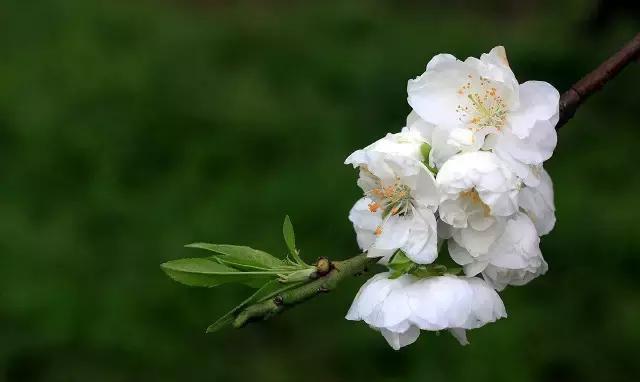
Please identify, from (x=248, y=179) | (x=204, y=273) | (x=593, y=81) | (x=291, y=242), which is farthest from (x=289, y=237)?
(x=248, y=179)

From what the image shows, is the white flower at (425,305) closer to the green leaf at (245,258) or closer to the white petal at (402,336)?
the white petal at (402,336)

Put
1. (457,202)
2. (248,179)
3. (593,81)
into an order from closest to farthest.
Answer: (457,202) → (593,81) → (248,179)

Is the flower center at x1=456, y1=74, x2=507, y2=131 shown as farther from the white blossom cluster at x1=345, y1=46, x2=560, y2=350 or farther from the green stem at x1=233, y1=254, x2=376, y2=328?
the green stem at x1=233, y1=254, x2=376, y2=328

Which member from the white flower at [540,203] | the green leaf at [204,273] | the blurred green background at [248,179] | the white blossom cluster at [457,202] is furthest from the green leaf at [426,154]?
the blurred green background at [248,179]

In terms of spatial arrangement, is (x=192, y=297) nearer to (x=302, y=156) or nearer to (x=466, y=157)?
(x=302, y=156)

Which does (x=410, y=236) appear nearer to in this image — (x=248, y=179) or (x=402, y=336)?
(x=402, y=336)

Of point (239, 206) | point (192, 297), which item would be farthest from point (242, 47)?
point (192, 297)

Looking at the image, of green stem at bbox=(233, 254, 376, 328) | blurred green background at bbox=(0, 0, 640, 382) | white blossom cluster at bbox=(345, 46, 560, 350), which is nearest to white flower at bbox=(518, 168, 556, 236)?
white blossom cluster at bbox=(345, 46, 560, 350)
